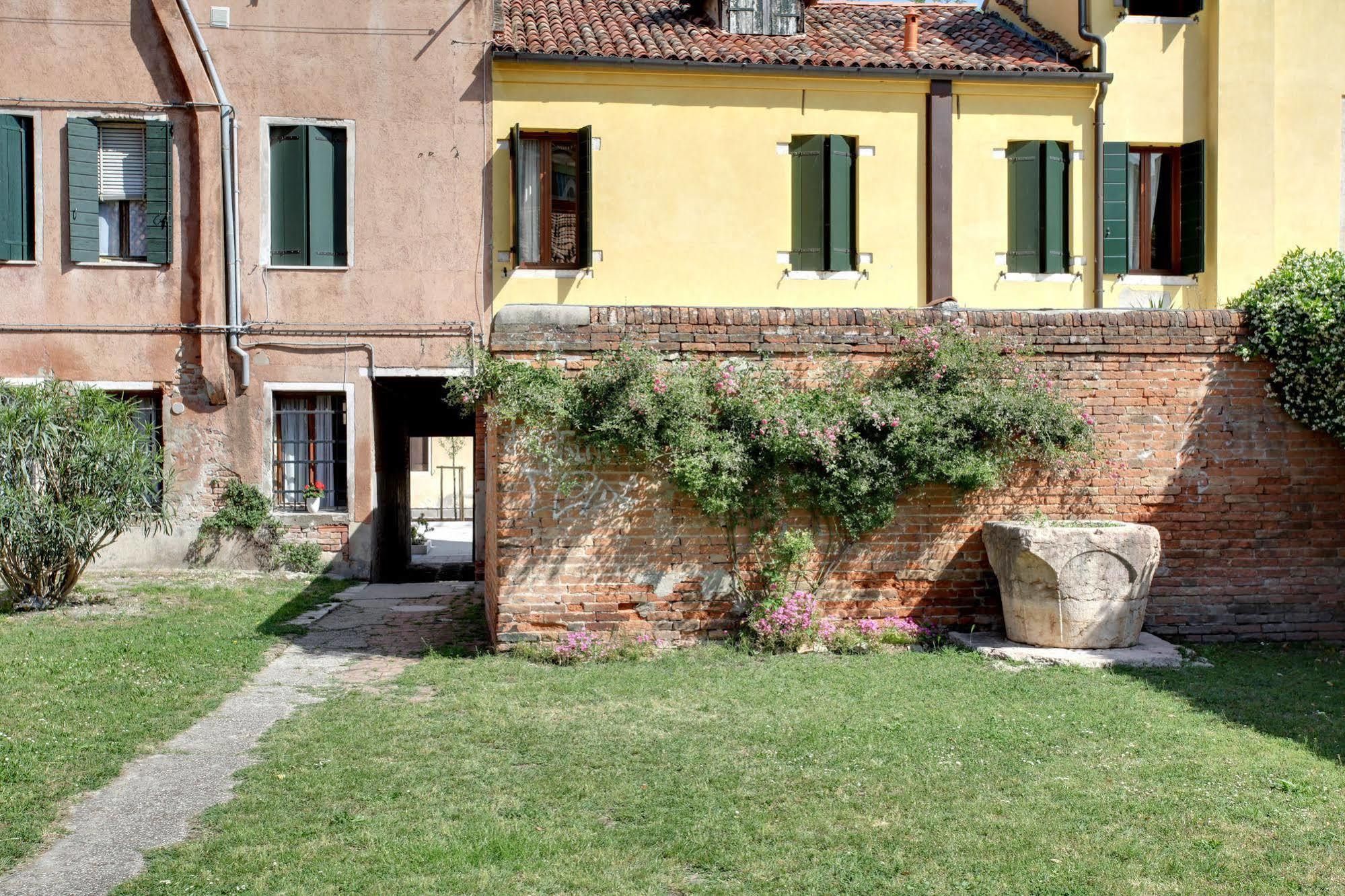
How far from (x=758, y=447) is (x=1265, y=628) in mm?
4486

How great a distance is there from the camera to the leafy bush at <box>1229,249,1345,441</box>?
8.63m

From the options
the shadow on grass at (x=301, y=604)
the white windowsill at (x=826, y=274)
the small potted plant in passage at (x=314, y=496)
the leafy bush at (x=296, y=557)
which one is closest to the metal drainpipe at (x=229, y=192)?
the small potted plant in passage at (x=314, y=496)

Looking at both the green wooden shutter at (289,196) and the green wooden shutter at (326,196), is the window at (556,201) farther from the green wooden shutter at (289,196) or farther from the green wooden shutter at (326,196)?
the green wooden shutter at (289,196)

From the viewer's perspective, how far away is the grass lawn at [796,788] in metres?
4.23

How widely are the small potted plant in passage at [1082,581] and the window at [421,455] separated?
86.2 feet

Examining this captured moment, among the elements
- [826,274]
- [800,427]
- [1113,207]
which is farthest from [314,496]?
[1113,207]

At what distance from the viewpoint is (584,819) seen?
4844mm

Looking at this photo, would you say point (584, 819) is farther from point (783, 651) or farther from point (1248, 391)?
point (1248, 391)

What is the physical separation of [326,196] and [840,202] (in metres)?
6.88

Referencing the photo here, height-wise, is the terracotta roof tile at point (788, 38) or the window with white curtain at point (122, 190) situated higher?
the terracotta roof tile at point (788, 38)

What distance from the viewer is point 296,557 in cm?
1378

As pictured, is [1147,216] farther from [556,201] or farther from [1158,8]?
[556,201]

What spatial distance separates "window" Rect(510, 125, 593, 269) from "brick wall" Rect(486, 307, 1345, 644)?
638 cm

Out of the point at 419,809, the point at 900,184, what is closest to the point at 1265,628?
the point at 419,809
